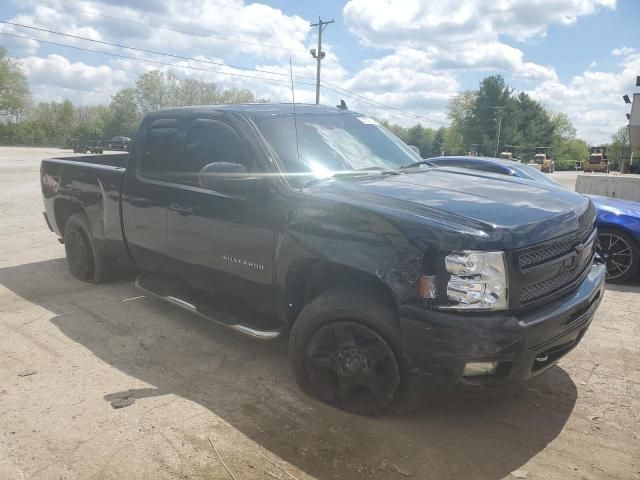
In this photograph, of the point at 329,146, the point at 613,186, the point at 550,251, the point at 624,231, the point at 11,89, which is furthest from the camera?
the point at 11,89

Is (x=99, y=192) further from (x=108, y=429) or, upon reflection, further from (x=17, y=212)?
(x=17, y=212)

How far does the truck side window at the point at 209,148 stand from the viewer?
12.9 ft

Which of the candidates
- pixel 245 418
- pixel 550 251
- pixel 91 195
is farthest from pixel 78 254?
pixel 550 251

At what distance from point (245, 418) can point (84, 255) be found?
11.6 ft

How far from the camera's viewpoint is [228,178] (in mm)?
3516

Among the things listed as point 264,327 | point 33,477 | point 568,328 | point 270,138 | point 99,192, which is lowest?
point 33,477

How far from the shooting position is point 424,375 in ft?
→ 9.35

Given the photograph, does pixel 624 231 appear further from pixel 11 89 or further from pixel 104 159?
pixel 11 89

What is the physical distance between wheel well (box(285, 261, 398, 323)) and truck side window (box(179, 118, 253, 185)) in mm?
880

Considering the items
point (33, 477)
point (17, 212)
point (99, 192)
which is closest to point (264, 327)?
point (33, 477)

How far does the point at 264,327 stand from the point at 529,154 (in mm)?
88705

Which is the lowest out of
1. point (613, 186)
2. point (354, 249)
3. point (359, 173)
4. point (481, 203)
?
point (613, 186)

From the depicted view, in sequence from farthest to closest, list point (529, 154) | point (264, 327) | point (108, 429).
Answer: point (529, 154) < point (264, 327) < point (108, 429)

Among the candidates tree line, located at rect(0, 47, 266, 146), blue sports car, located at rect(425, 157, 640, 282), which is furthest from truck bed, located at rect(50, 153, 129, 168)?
tree line, located at rect(0, 47, 266, 146)
